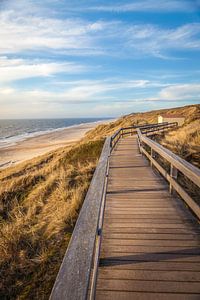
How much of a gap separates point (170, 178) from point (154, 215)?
1.13 m

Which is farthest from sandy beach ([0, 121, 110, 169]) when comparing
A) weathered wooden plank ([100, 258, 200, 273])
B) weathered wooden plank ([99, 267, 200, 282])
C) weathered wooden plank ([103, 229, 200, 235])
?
weathered wooden plank ([99, 267, 200, 282])

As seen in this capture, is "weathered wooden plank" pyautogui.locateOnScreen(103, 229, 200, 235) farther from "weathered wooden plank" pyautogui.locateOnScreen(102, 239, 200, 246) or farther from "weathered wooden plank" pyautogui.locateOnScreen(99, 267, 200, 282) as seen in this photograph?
"weathered wooden plank" pyautogui.locateOnScreen(99, 267, 200, 282)

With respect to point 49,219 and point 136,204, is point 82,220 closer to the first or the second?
point 136,204

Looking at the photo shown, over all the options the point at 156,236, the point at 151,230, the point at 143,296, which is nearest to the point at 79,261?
the point at 143,296

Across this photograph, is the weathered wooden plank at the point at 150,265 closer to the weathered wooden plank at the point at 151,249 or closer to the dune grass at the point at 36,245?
the weathered wooden plank at the point at 151,249

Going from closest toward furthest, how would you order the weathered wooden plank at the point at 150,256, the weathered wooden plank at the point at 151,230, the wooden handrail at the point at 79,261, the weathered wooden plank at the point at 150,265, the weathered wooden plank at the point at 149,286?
the wooden handrail at the point at 79,261, the weathered wooden plank at the point at 149,286, the weathered wooden plank at the point at 150,265, the weathered wooden plank at the point at 150,256, the weathered wooden plank at the point at 151,230

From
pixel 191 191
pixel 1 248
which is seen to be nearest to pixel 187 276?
pixel 1 248

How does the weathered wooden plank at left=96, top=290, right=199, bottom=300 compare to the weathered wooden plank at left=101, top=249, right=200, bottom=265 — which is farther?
the weathered wooden plank at left=101, top=249, right=200, bottom=265

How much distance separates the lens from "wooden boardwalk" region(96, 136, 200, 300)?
2.45 meters

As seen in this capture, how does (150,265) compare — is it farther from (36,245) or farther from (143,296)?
(36,245)

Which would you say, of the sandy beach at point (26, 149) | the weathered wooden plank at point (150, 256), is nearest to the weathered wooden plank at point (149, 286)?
the weathered wooden plank at point (150, 256)

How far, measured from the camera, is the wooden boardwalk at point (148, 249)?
2.45m

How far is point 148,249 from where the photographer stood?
315 centimetres

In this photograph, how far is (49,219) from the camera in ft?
18.3
